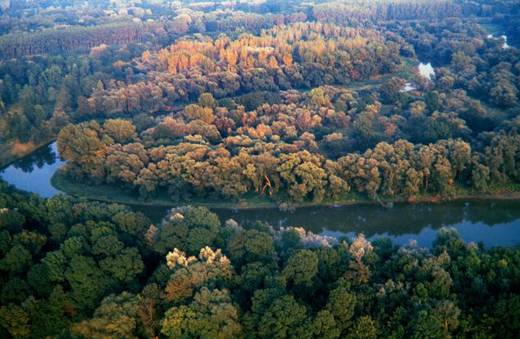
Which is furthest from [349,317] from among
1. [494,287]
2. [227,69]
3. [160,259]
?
[227,69]

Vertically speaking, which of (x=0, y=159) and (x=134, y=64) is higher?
(x=134, y=64)

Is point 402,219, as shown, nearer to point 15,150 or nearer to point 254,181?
point 254,181

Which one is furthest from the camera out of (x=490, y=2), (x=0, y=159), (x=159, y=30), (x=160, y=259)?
(x=490, y=2)

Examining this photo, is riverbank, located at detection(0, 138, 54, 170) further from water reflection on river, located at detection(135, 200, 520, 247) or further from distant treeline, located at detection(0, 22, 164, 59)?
distant treeline, located at detection(0, 22, 164, 59)

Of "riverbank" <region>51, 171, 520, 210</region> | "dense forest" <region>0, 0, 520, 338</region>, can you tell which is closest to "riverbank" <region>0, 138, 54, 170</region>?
"dense forest" <region>0, 0, 520, 338</region>

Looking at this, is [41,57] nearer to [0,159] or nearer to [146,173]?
[0,159]

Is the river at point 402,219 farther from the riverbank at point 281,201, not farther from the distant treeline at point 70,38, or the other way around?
the distant treeline at point 70,38

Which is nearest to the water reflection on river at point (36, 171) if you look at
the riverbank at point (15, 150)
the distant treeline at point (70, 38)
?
the riverbank at point (15, 150)
